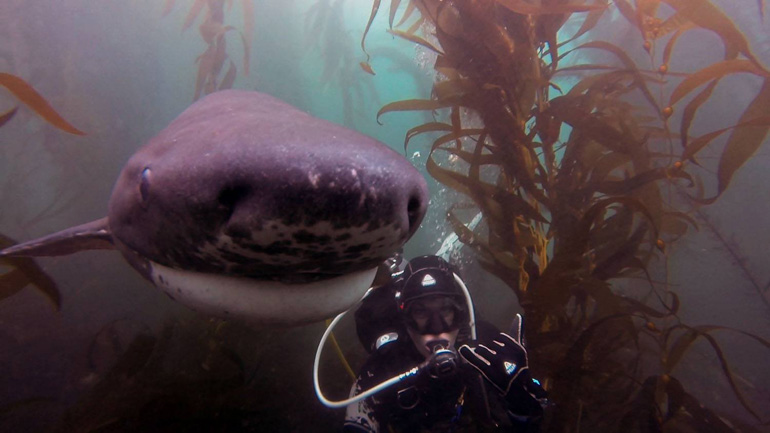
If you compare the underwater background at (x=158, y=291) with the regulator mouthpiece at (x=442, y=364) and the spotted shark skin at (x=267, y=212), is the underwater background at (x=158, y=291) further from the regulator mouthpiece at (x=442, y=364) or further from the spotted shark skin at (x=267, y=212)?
the spotted shark skin at (x=267, y=212)

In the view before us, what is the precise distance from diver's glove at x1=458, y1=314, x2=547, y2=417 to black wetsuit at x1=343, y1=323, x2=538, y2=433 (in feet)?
1.35

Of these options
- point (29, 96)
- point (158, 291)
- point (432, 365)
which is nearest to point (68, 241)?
point (29, 96)

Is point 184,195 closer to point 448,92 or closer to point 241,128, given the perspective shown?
point 241,128

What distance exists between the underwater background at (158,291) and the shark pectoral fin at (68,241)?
0.87 meters

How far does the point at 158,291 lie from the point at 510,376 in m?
9.01

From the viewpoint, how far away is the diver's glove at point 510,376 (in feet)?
8.73

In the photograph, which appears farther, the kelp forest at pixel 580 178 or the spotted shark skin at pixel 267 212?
the kelp forest at pixel 580 178

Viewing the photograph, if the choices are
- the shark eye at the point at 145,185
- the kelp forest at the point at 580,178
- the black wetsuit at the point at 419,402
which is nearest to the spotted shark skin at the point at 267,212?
the shark eye at the point at 145,185

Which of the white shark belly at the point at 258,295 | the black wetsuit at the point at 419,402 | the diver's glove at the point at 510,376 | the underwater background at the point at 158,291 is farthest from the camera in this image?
the underwater background at the point at 158,291

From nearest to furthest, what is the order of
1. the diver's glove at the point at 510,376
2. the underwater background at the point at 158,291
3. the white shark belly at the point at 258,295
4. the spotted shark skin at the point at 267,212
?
the spotted shark skin at the point at 267,212 → the white shark belly at the point at 258,295 → the diver's glove at the point at 510,376 → the underwater background at the point at 158,291

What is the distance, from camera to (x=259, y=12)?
21.5 m

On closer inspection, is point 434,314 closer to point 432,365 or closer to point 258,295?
point 432,365

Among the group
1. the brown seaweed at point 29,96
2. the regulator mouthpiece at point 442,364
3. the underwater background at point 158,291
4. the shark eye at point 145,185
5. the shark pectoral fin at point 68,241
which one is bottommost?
the underwater background at point 158,291

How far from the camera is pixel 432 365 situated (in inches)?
111
